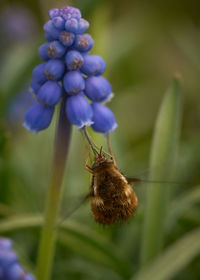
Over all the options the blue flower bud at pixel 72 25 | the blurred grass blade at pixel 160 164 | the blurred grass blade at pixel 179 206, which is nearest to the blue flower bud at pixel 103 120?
the blue flower bud at pixel 72 25

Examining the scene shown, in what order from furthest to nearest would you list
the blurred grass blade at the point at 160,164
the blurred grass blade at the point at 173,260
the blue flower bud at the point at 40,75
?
the blurred grass blade at the point at 160,164, the blurred grass blade at the point at 173,260, the blue flower bud at the point at 40,75

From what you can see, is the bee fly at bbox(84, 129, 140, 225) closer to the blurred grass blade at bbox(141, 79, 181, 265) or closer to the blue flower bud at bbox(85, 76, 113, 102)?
the blue flower bud at bbox(85, 76, 113, 102)

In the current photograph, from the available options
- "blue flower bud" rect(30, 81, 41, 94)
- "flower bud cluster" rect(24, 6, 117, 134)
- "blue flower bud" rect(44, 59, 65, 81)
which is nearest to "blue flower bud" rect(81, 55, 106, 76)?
"flower bud cluster" rect(24, 6, 117, 134)

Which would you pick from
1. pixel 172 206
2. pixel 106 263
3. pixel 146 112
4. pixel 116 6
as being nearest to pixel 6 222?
pixel 106 263

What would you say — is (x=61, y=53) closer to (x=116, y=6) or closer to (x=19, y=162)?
(x=19, y=162)

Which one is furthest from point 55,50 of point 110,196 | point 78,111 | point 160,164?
point 160,164

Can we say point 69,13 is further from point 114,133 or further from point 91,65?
point 114,133

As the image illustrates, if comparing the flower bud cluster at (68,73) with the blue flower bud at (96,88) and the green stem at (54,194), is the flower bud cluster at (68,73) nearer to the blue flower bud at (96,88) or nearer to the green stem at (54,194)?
the blue flower bud at (96,88)
